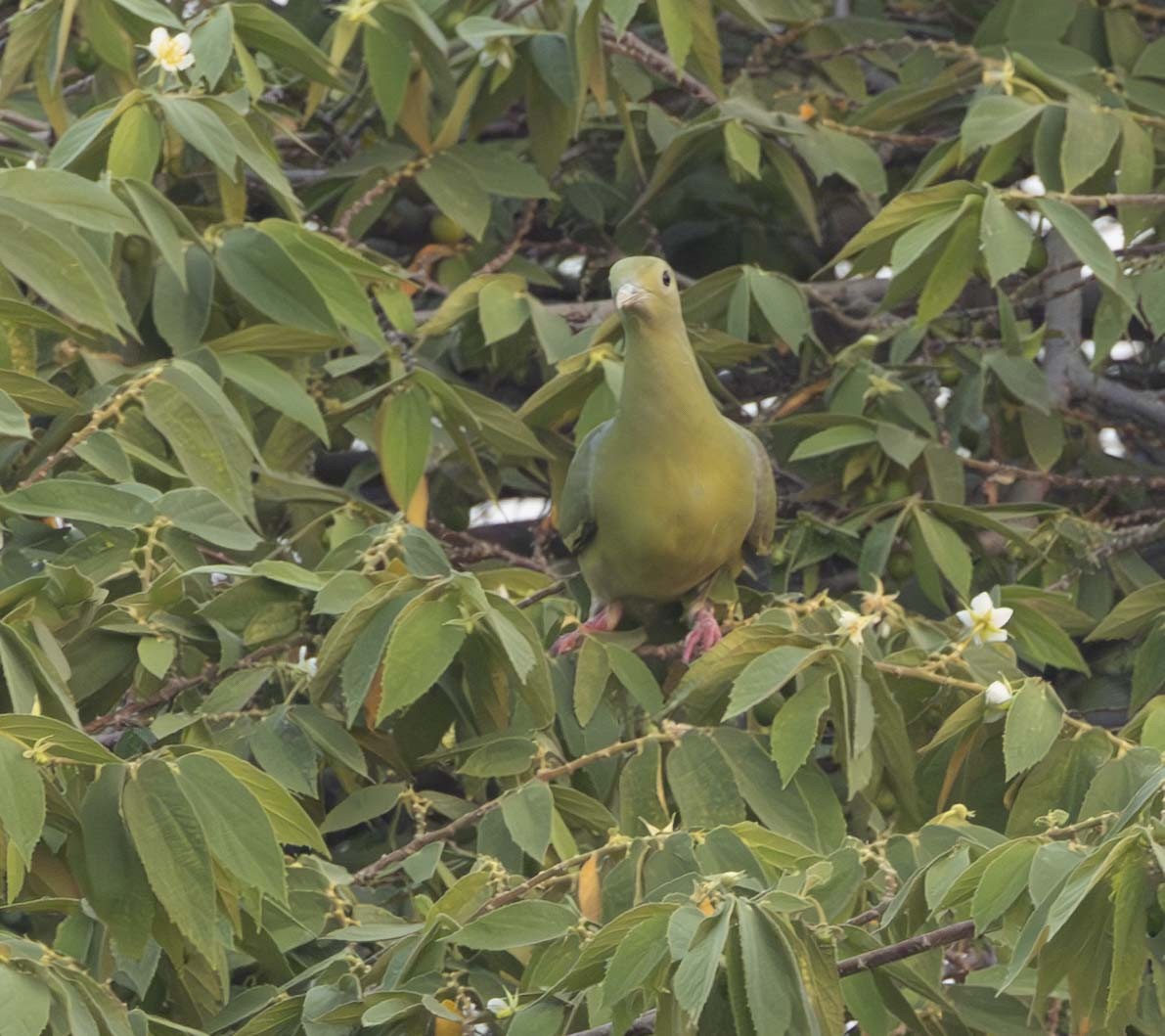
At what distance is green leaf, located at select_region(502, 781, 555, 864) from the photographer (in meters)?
2.66

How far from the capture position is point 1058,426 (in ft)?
14.3

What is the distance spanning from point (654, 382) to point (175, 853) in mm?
1659

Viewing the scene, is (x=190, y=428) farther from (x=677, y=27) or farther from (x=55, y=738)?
(x=677, y=27)

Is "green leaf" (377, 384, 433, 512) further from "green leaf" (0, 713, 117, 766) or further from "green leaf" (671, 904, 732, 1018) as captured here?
"green leaf" (671, 904, 732, 1018)

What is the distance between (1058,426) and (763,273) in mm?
770

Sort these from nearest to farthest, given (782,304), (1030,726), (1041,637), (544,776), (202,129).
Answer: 1. (1030,726)
2. (544,776)
3. (202,129)
4. (1041,637)
5. (782,304)

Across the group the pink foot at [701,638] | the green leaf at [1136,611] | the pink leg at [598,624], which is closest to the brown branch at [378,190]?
the pink leg at [598,624]

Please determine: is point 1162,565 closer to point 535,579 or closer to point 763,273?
point 763,273

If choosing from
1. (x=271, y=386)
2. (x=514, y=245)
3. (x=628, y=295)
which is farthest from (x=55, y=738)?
(x=514, y=245)


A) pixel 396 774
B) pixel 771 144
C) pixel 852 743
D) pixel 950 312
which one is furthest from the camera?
pixel 950 312

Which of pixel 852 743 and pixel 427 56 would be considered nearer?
pixel 852 743

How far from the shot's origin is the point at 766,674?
267 centimetres

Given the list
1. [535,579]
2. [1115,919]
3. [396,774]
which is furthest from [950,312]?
[1115,919]

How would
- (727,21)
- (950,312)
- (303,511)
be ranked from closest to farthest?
(303,511) → (950,312) → (727,21)
